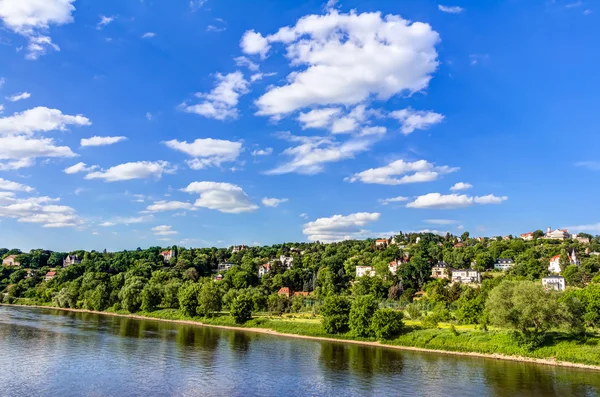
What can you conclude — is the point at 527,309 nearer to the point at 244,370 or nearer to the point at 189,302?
the point at 244,370

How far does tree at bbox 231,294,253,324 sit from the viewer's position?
79.9 meters

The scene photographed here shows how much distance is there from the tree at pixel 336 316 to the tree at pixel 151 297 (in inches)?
1764

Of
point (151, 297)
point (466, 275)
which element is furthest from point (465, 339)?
point (466, 275)

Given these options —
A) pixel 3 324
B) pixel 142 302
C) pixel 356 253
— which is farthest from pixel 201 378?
pixel 356 253

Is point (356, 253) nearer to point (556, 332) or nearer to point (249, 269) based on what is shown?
point (249, 269)

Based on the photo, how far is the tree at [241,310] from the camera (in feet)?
262

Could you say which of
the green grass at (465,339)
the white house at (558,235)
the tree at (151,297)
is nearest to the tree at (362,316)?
the green grass at (465,339)

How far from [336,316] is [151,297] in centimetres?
4770

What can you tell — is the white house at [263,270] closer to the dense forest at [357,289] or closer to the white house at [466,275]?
the dense forest at [357,289]

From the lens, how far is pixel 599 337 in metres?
54.7

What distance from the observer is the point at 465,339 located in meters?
59.8

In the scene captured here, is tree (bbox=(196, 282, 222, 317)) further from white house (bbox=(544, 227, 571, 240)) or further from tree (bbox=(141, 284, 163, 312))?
white house (bbox=(544, 227, 571, 240))

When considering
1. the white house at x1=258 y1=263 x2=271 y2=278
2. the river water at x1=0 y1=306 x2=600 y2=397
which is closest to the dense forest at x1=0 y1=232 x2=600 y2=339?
the white house at x1=258 y1=263 x2=271 y2=278

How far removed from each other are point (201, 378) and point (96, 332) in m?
36.5
